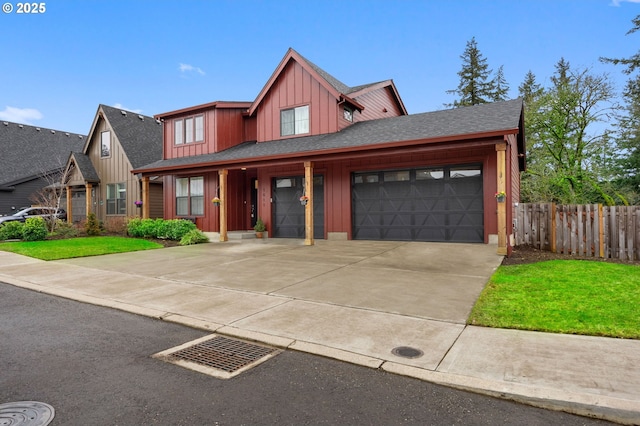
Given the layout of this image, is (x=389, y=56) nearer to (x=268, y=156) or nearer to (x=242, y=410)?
(x=268, y=156)

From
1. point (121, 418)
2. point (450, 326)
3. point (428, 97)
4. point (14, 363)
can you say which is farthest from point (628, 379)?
point (428, 97)

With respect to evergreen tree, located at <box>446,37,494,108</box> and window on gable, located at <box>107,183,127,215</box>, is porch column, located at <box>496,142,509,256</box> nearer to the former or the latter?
window on gable, located at <box>107,183,127,215</box>

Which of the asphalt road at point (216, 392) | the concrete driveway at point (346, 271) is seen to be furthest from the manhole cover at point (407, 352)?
the concrete driveway at point (346, 271)

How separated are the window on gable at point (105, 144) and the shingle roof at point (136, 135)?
0.85m

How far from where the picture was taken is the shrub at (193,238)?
13828 mm

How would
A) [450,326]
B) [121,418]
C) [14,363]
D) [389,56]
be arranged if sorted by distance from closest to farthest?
1. [121,418]
2. [14,363]
3. [450,326]
4. [389,56]

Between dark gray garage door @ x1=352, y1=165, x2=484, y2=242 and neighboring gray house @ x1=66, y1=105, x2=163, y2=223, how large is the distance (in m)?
12.9

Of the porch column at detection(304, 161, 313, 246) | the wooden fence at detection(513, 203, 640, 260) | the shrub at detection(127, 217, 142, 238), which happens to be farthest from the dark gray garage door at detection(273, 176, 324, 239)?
the wooden fence at detection(513, 203, 640, 260)

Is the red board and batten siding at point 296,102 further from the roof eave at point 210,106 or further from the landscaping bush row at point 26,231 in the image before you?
the landscaping bush row at point 26,231

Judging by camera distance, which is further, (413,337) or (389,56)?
(389,56)

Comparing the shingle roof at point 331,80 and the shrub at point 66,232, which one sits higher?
the shingle roof at point 331,80

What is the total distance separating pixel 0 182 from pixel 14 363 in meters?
27.4

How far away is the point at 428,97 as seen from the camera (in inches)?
1635

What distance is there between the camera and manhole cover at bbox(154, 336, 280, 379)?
3.22 meters
